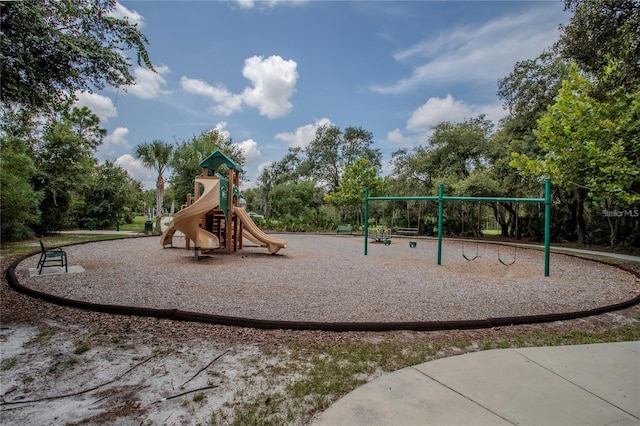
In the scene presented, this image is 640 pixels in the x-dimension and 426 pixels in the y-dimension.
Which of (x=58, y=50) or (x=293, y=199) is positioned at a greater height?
(x=58, y=50)

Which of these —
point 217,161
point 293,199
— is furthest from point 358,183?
point 217,161

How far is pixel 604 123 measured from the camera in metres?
9.30

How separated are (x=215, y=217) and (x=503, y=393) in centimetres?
1062

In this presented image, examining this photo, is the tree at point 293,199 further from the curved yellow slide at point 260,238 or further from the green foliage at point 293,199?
the curved yellow slide at point 260,238

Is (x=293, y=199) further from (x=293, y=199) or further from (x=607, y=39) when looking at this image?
(x=607, y=39)

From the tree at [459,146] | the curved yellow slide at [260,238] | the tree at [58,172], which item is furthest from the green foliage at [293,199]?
the curved yellow slide at [260,238]

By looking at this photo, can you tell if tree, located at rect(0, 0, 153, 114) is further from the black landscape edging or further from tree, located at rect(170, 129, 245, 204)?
tree, located at rect(170, 129, 245, 204)

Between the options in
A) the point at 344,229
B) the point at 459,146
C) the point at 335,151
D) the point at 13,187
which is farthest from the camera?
the point at 335,151

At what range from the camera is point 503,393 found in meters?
2.35

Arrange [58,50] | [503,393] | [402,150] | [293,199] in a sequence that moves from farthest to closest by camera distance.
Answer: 1. [293,199]
2. [402,150]
3. [58,50]
4. [503,393]

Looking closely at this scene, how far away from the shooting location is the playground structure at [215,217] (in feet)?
28.6

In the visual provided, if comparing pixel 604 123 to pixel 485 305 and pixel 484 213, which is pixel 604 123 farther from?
pixel 484 213

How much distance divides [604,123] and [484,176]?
265 inches

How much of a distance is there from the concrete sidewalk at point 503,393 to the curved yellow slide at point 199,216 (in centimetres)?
725
